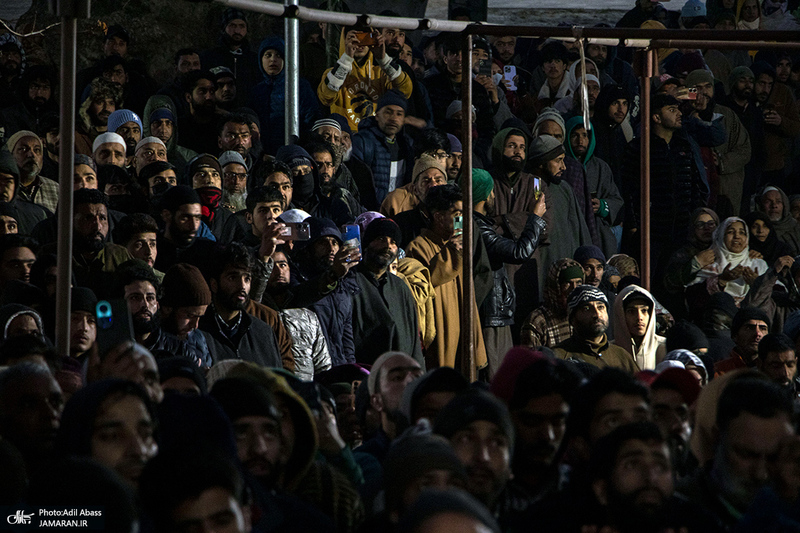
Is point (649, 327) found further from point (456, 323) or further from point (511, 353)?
point (511, 353)

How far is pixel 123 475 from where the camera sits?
326 cm

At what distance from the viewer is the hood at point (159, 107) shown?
8.18m

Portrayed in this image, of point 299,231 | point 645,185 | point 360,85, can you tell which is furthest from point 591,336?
point 360,85

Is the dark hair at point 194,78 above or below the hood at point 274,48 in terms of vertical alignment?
below

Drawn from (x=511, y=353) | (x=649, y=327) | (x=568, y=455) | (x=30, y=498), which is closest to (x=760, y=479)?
(x=568, y=455)

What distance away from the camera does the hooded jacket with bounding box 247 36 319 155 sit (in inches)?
352

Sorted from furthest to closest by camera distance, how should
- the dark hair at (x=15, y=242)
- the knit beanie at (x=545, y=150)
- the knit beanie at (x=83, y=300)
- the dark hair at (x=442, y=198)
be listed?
1. the knit beanie at (x=545, y=150)
2. the dark hair at (x=442, y=198)
3. the dark hair at (x=15, y=242)
4. the knit beanie at (x=83, y=300)

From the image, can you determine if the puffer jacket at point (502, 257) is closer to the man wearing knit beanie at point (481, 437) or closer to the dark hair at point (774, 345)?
the dark hair at point (774, 345)

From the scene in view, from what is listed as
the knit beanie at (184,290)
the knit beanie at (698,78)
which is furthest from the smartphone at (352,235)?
the knit beanie at (698,78)

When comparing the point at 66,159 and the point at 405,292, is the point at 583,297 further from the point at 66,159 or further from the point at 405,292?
the point at 66,159

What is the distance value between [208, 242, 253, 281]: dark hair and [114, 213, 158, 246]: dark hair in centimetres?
45

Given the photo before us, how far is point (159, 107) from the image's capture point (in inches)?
326

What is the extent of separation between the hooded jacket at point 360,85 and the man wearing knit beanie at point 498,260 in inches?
71.9

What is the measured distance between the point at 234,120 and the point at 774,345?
3.81m
